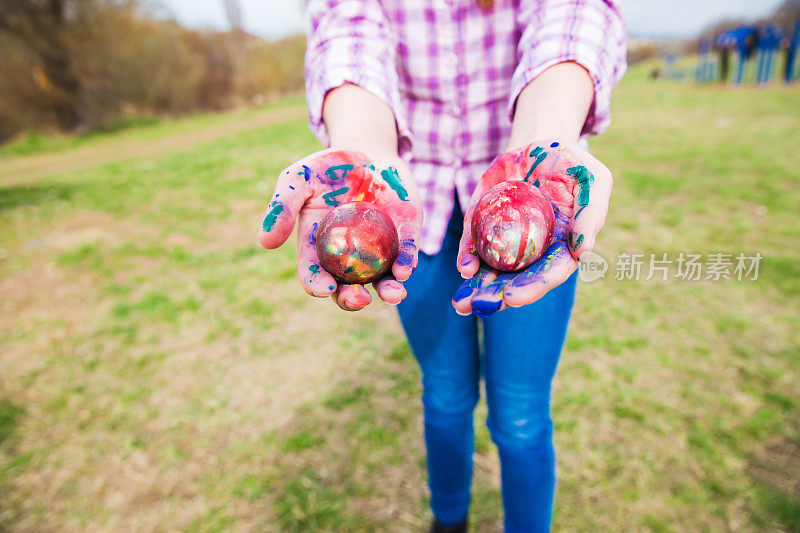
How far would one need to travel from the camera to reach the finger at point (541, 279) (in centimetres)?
103

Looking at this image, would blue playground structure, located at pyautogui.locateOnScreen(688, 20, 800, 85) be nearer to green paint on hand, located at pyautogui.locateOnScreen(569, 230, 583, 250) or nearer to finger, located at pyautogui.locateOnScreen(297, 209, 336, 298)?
green paint on hand, located at pyautogui.locateOnScreen(569, 230, 583, 250)

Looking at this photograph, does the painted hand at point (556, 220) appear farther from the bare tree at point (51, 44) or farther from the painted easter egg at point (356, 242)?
the bare tree at point (51, 44)

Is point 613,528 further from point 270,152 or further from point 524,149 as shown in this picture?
point 270,152

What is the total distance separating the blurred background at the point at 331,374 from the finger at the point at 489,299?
1.52 m

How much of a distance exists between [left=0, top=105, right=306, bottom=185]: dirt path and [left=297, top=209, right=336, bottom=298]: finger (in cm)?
1077

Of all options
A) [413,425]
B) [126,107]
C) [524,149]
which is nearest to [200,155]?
[413,425]

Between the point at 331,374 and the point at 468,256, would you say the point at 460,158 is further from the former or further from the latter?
the point at 331,374

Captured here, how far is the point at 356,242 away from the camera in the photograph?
4.45ft

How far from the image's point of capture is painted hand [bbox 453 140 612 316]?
1.04 metres

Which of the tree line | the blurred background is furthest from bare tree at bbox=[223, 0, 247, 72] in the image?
the blurred background

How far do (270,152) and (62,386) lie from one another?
6612 mm

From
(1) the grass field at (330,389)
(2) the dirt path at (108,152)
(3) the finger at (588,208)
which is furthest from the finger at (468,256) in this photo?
(2) the dirt path at (108,152)

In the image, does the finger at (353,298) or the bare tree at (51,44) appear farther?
the bare tree at (51,44)

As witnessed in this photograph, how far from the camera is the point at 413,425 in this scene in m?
2.59
